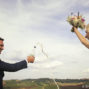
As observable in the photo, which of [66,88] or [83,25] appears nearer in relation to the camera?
[83,25]

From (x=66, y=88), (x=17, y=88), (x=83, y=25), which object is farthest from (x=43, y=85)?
(x=83, y=25)

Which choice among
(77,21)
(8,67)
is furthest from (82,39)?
(8,67)

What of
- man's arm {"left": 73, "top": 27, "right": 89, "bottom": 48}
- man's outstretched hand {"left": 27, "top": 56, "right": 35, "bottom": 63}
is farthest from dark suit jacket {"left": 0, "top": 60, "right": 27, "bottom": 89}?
man's arm {"left": 73, "top": 27, "right": 89, "bottom": 48}

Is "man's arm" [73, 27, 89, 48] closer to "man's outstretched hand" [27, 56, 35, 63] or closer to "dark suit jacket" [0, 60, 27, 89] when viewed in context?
"man's outstretched hand" [27, 56, 35, 63]

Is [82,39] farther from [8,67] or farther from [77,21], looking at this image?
[8,67]

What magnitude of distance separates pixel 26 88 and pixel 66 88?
62031mm

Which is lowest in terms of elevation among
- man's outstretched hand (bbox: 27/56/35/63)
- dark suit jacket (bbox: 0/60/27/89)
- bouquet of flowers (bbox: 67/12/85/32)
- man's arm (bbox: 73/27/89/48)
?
dark suit jacket (bbox: 0/60/27/89)

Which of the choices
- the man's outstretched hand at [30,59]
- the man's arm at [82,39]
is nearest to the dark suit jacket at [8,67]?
the man's outstretched hand at [30,59]

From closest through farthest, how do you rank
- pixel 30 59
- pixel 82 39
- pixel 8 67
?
1. pixel 8 67
2. pixel 82 39
3. pixel 30 59

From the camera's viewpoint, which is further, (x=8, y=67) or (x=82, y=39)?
(x=82, y=39)

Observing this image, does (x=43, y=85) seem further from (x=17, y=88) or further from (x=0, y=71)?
(x=0, y=71)

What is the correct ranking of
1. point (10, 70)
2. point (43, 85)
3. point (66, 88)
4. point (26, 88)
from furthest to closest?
point (43, 85)
point (26, 88)
point (66, 88)
point (10, 70)

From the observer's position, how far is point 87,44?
706cm

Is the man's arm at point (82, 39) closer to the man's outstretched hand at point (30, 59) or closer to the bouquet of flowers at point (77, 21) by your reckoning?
the bouquet of flowers at point (77, 21)
